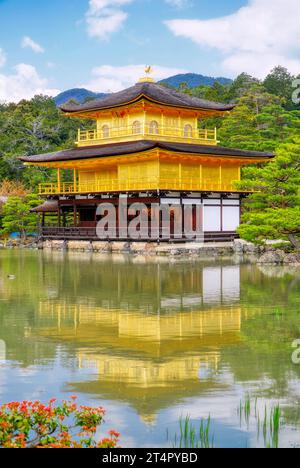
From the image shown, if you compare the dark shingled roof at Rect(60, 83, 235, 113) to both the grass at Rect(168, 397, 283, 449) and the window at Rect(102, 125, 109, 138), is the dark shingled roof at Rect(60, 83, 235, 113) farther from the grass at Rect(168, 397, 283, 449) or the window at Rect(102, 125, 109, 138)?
the grass at Rect(168, 397, 283, 449)

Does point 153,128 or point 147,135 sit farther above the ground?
point 153,128

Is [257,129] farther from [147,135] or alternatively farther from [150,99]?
[150,99]

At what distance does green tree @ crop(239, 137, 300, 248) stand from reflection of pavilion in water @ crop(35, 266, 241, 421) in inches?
357

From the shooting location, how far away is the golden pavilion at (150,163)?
122ft

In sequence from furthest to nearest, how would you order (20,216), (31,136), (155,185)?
(31,136) < (20,216) < (155,185)

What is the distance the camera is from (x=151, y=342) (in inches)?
470

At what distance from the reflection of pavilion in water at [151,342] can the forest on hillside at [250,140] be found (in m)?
10.7

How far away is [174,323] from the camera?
45.4ft

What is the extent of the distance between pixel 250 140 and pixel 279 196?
20.5m

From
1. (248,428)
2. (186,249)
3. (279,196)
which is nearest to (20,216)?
(186,249)

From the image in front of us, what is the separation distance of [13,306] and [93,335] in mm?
4281

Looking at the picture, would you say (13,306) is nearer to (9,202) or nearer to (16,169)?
(9,202)

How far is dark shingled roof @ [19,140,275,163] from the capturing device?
36.4 metres
